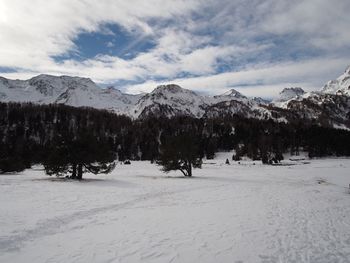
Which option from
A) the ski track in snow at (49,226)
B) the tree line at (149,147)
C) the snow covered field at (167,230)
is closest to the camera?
the snow covered field at (167,230)

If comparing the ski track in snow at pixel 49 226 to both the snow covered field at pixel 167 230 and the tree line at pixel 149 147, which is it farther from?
the tree line at pixel 149 147

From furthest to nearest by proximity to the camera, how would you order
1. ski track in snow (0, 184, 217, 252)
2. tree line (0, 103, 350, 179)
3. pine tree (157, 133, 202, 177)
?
pine tree (157, 133, 202, 177) < tree line (0, 103, 350, 179) < ski track in snow (0, 184, 217, 252)

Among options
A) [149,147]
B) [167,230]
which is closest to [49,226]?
[167,230]

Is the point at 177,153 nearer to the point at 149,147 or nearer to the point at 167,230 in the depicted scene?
the point at 167,230

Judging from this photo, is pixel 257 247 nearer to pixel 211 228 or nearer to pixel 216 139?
pixel 211 228

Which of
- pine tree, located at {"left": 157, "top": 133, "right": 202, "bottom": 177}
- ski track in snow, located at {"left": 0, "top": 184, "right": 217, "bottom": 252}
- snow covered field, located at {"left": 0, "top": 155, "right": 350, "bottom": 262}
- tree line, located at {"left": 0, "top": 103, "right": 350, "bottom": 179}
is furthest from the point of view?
pine tree, located at {"left": 157, "top": 133, "right": 202, "bottom": 177}

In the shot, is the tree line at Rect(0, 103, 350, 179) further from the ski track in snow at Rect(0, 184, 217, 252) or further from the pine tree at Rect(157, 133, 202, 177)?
the ski track in snow at Rect(0, 184, 217, 252)

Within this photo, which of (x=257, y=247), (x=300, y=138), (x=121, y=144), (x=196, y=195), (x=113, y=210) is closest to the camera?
(x=257, y=247)

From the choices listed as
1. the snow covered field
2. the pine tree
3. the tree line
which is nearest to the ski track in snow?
the snow covered field

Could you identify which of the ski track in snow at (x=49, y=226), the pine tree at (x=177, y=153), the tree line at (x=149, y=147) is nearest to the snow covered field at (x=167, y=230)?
the ski track in snow at (x=49, y=226)

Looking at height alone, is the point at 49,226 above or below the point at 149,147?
Answer: below

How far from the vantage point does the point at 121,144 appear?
7087 inches

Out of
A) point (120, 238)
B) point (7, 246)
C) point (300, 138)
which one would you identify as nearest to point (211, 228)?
point (120, 238)

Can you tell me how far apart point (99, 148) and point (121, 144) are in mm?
140777
